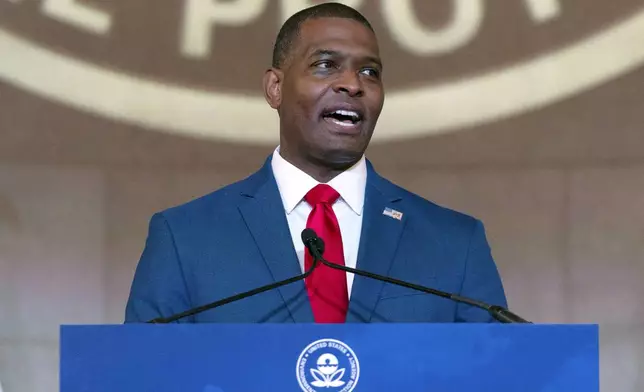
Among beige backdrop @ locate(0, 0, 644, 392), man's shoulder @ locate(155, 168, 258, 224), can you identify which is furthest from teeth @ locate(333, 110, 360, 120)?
beige backdrop @ locate(0, 0, 644, 392)

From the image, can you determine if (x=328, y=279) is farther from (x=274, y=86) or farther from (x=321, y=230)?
(x=274, y=86)

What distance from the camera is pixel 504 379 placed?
1.10m

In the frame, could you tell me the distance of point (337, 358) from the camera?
1.09 metres

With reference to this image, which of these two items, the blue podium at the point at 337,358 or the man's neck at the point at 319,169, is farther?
the man's neck at the point at 319,169

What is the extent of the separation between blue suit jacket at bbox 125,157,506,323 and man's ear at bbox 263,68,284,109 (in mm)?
175

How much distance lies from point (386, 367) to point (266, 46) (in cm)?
194

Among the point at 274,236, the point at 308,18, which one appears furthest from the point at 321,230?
the point at 308,18

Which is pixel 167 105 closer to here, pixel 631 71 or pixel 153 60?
pixel 153 60

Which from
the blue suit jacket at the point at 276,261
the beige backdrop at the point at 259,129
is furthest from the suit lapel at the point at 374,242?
the beige backdrop at the point at 259,129

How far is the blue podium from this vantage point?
109cm

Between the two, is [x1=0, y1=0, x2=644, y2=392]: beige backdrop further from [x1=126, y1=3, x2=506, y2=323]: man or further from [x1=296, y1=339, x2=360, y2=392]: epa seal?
[x1=296, y1=339, x2=360, y2=392]: epa seal

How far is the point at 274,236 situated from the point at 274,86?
35 centimetres

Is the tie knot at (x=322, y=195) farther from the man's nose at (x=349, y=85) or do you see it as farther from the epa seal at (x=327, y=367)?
the epa seal at (x=327, y=367)

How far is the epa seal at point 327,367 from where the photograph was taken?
109cm
